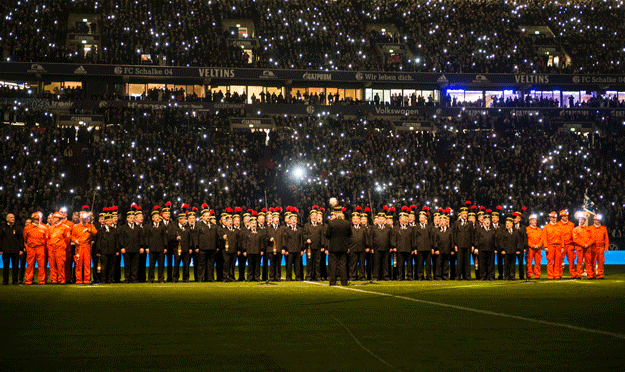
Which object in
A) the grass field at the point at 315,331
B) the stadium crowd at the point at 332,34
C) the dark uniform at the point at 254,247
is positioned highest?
the stadium crowd at the point at 332,34

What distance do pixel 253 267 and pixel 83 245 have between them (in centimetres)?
473

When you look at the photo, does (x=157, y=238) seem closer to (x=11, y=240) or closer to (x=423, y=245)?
(x=11, y=240)

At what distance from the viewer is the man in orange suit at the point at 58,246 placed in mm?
18672

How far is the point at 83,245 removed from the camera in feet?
61.1

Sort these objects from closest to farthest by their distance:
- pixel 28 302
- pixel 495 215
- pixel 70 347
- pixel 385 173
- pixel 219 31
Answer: pixel 70 347, pixel 28 302, pixel 495 215, pixel 385 173, pixel 219 31

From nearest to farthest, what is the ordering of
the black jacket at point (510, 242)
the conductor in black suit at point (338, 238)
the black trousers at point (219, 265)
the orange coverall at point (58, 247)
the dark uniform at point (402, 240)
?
the conductor in black suit at point (338, 238), the orange coverall at point (58, 247), the black jacket at point (510, 242), the dark uniform at point (402, 240), the black trousers at point (219, 265)

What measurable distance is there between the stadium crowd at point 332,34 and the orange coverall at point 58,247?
94.1 ft

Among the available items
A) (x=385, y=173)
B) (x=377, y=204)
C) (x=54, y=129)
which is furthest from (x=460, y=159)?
(x=54, y=129)

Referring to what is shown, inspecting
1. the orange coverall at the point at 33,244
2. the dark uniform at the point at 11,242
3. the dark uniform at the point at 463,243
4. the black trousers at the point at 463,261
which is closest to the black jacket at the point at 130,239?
the orange coverall at the point at 33,244

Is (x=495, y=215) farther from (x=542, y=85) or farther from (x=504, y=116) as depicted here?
(x=542, y=85)

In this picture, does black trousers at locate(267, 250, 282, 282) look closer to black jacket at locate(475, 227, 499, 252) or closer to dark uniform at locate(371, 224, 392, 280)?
dark uniform at locate(371, 224, 392, 280)

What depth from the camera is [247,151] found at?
38.6 meters

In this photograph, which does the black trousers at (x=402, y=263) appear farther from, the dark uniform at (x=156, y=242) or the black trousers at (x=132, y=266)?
the black trousers at (x=132, y=266)

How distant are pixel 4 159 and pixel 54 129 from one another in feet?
12.8
